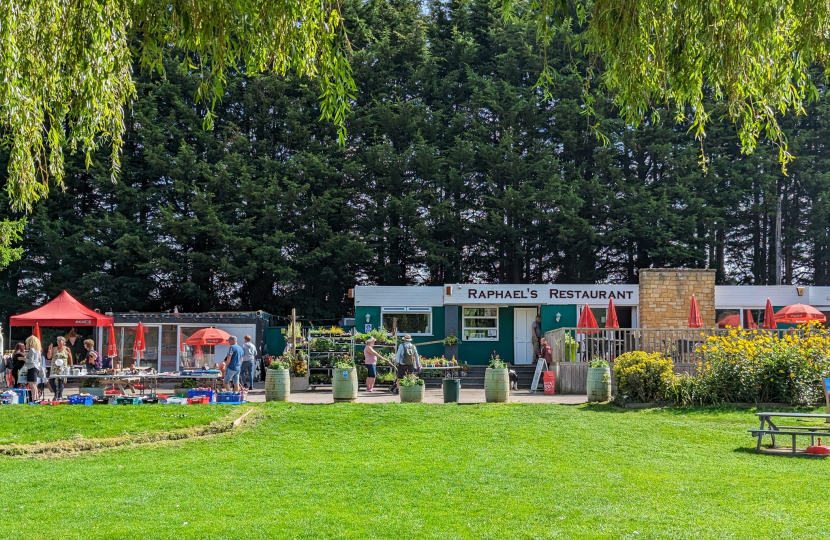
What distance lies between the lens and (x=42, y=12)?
5781mm

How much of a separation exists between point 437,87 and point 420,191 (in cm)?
542

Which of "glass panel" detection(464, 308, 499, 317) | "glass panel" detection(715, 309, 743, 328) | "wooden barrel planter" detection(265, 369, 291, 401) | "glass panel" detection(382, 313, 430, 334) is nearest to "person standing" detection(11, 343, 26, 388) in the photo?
"wooden barrel planter" detection(265, 369, 291, 401)

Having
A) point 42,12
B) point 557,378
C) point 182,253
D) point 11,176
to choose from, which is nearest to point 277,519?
point 11,176

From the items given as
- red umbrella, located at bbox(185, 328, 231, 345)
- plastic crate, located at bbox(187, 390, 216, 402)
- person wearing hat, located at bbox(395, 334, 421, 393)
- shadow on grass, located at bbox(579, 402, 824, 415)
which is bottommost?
shadow on grass, located at bbox(579, 402, 824, 415)

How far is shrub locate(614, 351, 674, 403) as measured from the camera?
1472 centimetres

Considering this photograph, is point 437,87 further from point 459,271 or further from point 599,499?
point 599,499

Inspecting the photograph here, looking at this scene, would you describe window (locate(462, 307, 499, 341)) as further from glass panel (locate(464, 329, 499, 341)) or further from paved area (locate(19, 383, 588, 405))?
paved area (locate(19, 383, 588, 405))

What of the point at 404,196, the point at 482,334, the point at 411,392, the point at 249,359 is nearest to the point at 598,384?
the point at 411,392

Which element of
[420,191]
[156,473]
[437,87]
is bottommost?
[156,473]

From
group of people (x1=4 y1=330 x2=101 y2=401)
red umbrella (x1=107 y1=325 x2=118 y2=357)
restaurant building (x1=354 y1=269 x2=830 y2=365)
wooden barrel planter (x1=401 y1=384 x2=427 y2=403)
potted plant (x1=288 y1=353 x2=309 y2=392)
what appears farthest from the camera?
restaurant building (x1=354 y1=269 x2=830 y2=365)

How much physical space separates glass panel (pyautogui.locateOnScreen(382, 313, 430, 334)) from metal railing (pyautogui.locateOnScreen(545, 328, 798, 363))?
303 inches

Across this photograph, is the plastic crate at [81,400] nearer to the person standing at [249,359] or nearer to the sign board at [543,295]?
the person standing at [249,359]

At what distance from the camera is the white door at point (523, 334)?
88.7ft

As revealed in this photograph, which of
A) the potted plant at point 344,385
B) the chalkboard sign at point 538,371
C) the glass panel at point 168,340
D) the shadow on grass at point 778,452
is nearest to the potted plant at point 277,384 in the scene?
the potted plant at point 344,385
